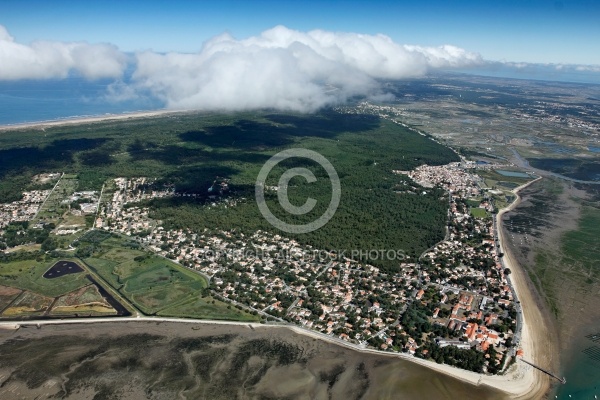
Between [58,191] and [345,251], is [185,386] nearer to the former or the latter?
[345,251]

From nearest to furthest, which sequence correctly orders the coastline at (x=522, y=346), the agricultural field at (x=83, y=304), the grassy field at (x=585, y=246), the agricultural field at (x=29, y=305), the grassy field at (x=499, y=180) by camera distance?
the coastline at (x=522, y=346) < the agricultural field at (x=29, y=305) < the agricultural field at (x=83, y=304) < the grassy field at (x=585, y=246) < the grassy field at (x=499, y=180)

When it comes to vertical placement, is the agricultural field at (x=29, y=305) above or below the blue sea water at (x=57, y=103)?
below

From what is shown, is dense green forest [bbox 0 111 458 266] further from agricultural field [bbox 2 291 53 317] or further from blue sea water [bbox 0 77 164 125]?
blue sea water [bbox 0 77 164 125]

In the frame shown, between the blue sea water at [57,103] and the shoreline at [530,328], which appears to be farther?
the blue sea water at [57,103]

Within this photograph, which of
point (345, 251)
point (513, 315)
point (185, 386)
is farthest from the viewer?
point (345, 251)

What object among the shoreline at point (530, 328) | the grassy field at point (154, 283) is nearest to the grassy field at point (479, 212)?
the shoreline at point (530, 328)

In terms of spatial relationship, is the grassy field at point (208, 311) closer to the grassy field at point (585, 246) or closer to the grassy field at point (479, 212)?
the grassy field at point (585, 246)

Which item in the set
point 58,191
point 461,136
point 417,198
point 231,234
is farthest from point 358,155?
point 58,191
